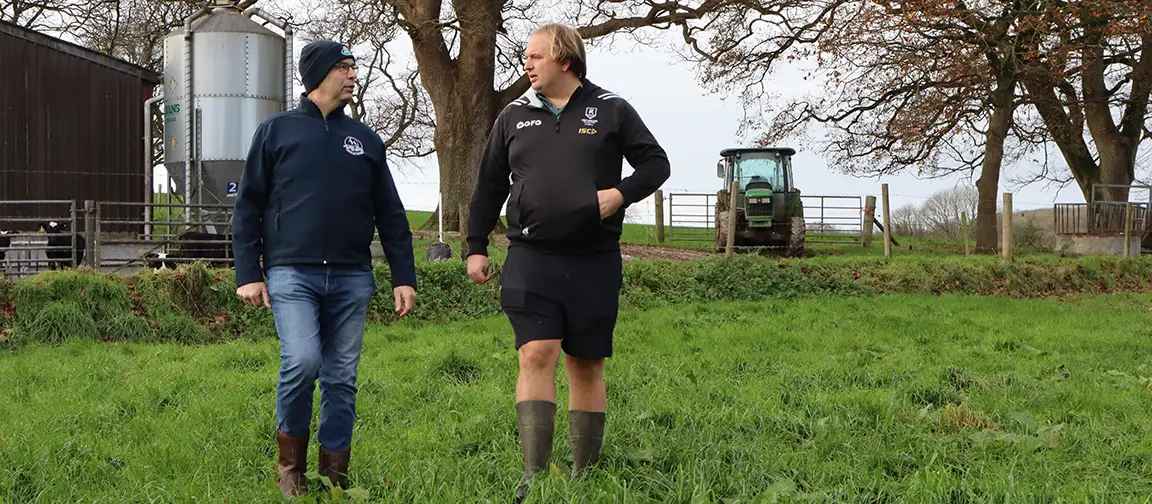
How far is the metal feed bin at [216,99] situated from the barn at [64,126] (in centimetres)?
216

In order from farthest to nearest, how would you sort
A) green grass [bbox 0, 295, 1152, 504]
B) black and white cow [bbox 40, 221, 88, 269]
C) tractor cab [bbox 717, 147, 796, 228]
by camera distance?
tractor cab [bbox 717, 147, 796, 228]
black and white cow [bbox 40, 221, 88, 269]
green grass [bbox 0, 295, 1152, 504]

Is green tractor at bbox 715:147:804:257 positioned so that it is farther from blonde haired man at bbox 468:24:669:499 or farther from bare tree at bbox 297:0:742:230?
blonde haired man at bbox 468:24:669:499

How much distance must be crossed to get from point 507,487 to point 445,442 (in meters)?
0.94

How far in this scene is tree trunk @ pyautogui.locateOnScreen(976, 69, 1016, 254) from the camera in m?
23.8

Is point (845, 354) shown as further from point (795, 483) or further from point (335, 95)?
point (335, 95)

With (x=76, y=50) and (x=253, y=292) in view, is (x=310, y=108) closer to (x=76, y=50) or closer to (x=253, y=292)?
(x=253, y=292)

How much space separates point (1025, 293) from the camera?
1714cm

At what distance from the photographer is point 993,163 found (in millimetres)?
24625

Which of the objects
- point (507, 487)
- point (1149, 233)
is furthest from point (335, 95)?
point (1149, 233)

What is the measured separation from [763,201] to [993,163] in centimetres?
590

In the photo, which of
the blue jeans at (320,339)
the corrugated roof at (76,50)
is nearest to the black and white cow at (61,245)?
the corrugated roof at (76,50)

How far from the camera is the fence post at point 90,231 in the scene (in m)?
12.8

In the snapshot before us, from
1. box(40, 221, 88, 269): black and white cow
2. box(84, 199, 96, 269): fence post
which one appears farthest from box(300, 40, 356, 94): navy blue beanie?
box(40, 221, 88, 269): black and white cow

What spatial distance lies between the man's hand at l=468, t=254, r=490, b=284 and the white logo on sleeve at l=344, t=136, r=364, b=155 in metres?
0.63
